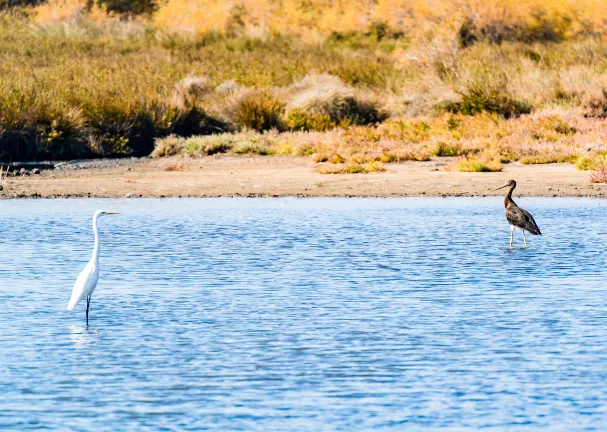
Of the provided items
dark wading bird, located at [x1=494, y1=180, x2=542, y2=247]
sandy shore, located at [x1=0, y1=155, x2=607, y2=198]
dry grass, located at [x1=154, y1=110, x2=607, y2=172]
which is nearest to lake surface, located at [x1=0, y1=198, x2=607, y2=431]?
dark wading bird, located at [x1=494, y1=180, x2=542, y2=247]

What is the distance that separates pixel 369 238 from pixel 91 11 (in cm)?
5860

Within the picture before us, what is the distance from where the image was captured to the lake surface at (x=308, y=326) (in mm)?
8461

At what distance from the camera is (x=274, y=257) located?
16.5m

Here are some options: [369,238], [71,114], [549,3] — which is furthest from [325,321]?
[549,3]

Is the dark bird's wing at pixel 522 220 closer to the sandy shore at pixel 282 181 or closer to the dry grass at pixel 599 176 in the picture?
the sandy shore at pixel 282 181

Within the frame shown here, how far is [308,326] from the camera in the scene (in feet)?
37.8

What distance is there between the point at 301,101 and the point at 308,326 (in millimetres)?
23289

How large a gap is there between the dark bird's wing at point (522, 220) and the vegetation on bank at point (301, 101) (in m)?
8.49

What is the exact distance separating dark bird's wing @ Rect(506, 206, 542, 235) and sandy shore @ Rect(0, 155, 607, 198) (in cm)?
608

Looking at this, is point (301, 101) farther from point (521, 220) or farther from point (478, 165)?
point (521, 220)

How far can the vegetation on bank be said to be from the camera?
2930 cm

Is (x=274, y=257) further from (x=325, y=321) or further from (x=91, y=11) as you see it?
(x=91, y=11)

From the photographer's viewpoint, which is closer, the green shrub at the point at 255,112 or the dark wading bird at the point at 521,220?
the dark wading bird at the point at 521,220

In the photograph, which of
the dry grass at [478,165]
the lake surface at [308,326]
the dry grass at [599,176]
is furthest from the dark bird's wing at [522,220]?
the dry grass at [478,165]
